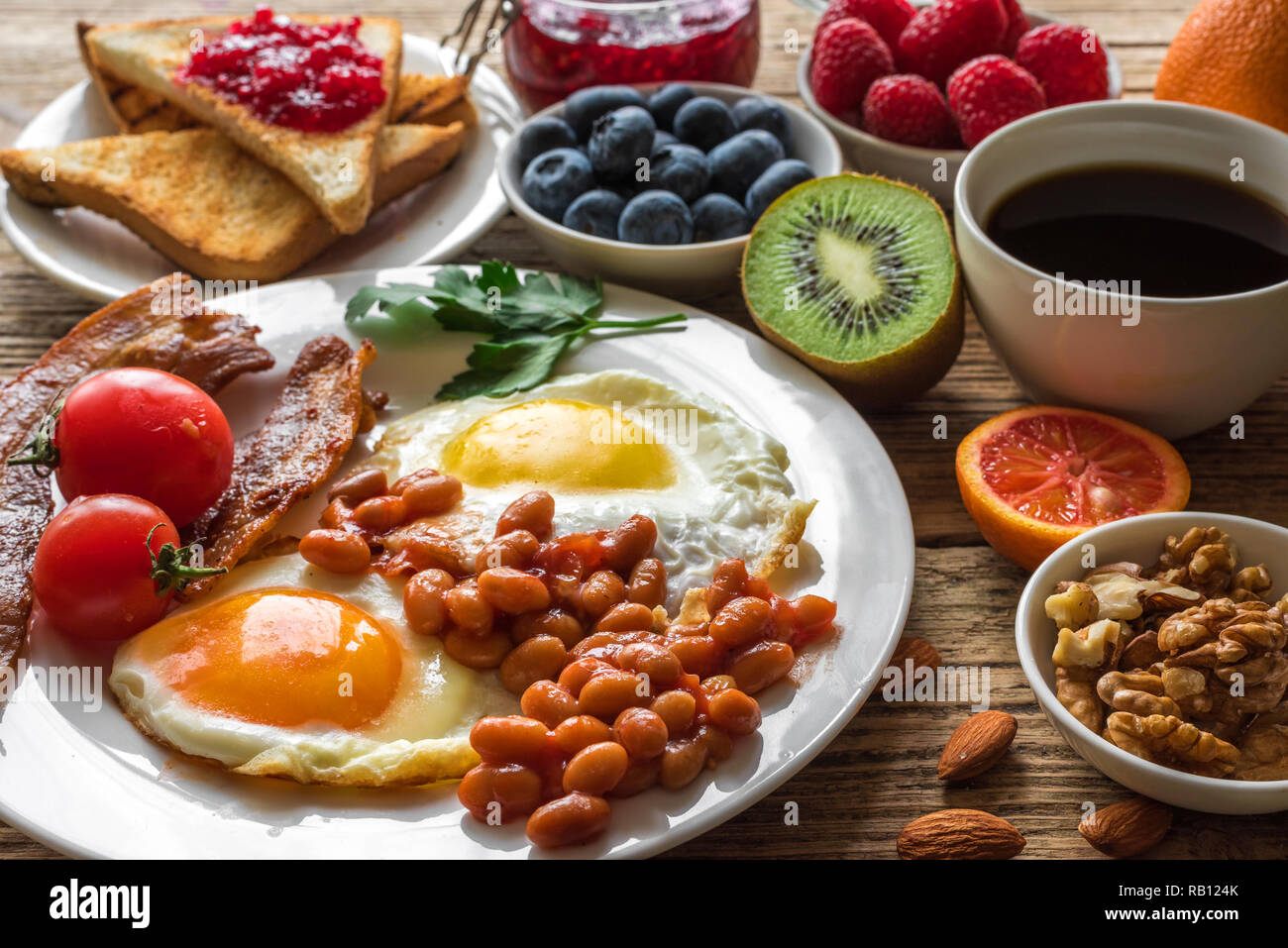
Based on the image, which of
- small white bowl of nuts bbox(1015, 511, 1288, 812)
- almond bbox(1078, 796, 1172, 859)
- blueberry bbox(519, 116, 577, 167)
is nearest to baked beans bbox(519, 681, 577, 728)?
small white bowl of nuts bbox(1015, 511, 1288, 812)

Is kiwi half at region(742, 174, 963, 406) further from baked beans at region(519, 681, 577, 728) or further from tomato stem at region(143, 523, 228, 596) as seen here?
tomato stem at region(143, 523, 228, 596)

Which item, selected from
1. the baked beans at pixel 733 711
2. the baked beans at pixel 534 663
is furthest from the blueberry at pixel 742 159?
the baked beans at pixel 733 711

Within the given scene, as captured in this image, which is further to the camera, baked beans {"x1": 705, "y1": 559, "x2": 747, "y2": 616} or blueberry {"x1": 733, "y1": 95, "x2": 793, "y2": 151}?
blueberry {"x1": 733, "y1": 95, "x2": 793, "y2": 151}

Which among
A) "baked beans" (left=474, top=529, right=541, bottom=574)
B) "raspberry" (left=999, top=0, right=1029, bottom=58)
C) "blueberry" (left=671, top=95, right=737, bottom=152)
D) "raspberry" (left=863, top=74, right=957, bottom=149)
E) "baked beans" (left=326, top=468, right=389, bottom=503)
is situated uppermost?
"raspberry" (left=999, top=0, right=1029, bottom=58)

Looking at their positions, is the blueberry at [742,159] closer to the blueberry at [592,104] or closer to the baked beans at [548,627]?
the blueberry at [592,104]

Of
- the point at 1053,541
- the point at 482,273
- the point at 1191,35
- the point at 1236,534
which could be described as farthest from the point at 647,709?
the point at 1191,35

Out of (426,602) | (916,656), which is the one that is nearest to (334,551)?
(426,602)
